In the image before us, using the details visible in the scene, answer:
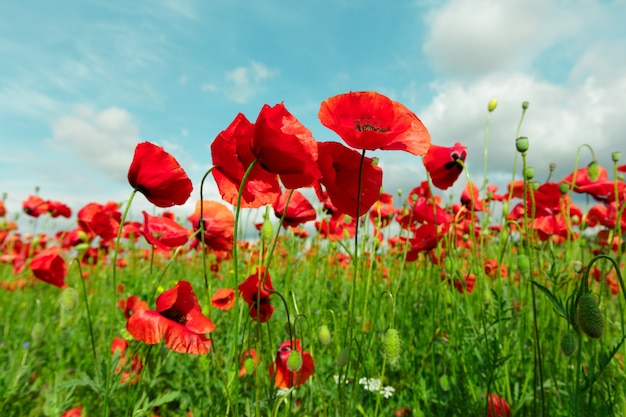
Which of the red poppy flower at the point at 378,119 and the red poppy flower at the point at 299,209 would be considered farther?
the red poppy flower at the point at 299,209

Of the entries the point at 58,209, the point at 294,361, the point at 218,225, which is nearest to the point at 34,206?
the point at 58,209

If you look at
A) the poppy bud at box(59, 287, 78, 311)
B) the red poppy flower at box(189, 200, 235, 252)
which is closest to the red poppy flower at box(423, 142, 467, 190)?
the red poppy flower at box(189, 200, 235, 252)

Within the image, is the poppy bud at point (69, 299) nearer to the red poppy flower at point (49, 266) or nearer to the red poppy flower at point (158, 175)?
the red poppy flower at point (49, 266)

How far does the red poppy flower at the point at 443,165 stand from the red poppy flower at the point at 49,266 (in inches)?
71.8

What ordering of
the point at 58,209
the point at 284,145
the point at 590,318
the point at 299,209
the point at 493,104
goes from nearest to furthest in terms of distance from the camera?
the point at 284,145, the point at 590,318, the point at 299,209, the point at 493,104, the point at 58,209

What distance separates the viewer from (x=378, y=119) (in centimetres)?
104

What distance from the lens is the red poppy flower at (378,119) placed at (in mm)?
951

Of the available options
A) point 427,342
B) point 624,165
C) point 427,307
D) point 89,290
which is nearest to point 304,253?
point 427,307

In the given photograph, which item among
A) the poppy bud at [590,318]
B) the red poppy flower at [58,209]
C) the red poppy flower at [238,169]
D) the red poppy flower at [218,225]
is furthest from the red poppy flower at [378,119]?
the red poppy flower at [58,209]

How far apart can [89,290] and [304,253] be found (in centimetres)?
238

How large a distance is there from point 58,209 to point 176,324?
426cm

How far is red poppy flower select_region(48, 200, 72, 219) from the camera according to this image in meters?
4.59

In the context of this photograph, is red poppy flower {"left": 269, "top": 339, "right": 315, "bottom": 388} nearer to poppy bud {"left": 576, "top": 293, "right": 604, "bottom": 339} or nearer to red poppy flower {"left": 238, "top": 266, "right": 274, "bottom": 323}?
red poppy flower {"left": 238, "top": 266, "right": 274, "bottom": 323}

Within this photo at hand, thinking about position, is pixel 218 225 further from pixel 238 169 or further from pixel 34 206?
pixel 34 206
